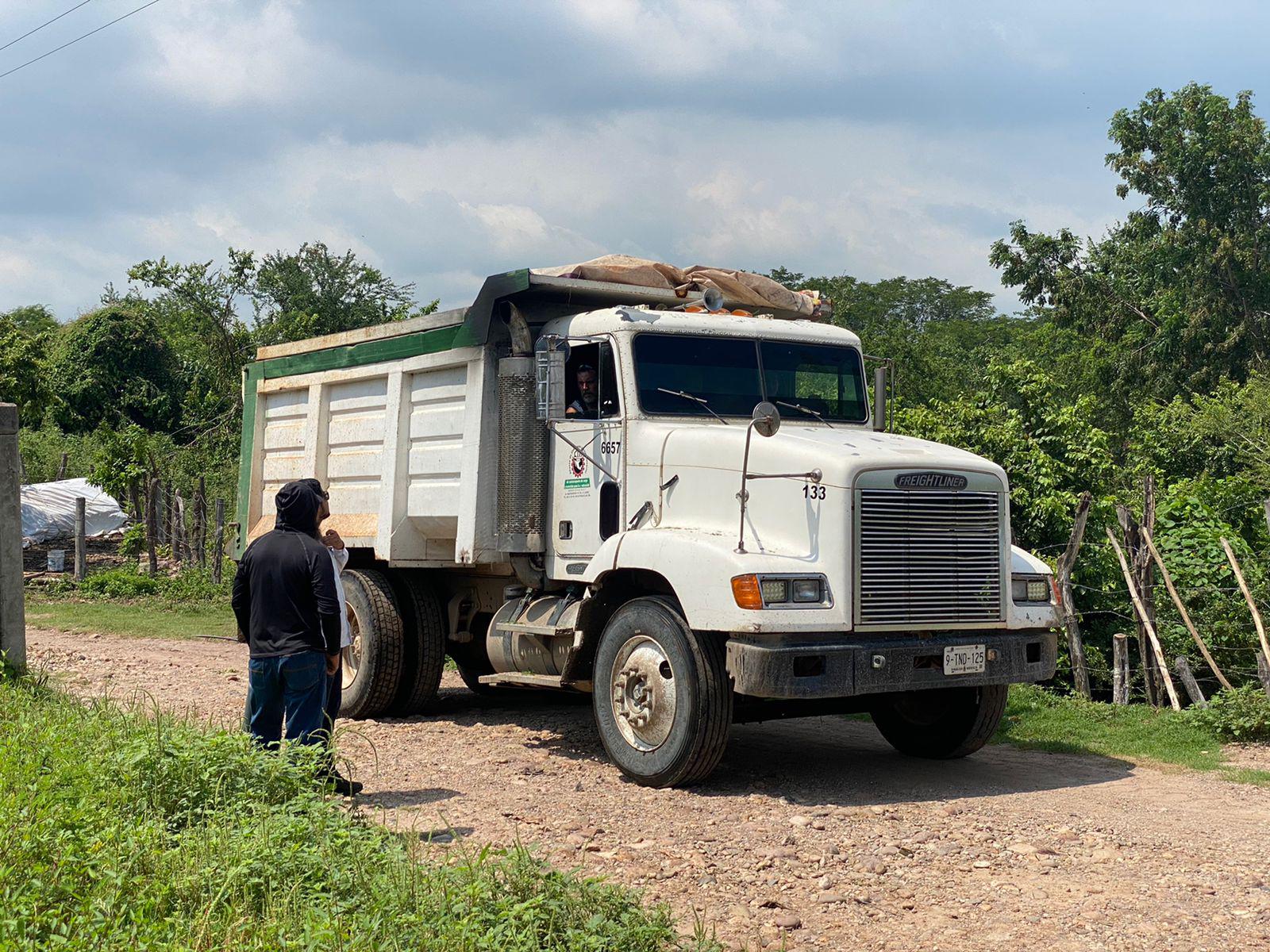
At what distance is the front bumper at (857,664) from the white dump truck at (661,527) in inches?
0.6

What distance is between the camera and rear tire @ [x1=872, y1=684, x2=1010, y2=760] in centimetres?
823

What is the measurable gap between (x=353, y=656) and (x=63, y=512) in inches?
606

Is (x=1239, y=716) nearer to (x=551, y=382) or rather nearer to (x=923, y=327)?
(x=551, y=382)

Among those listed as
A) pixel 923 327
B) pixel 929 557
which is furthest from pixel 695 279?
pixel 923 327

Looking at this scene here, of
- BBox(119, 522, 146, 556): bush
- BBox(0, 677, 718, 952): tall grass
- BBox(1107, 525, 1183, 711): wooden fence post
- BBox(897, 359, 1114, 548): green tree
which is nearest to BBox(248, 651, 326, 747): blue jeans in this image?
BBox(0, 677, 718, 952): tall grass

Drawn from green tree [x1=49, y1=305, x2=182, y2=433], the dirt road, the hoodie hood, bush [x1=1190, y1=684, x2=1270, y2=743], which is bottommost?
the dirt road

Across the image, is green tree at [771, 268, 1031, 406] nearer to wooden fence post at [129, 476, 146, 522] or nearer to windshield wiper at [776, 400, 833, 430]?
windshield wiper at [776, 400, 833, 430]

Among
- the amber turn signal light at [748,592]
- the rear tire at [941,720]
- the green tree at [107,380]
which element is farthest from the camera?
the green tree at [107,380]

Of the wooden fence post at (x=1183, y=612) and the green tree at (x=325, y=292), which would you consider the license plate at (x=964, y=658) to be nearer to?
the wooden fence post at (x=1183, y=612)

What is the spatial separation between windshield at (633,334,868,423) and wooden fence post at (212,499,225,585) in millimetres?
12949

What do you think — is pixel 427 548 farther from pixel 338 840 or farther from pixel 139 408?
pixel 139 408

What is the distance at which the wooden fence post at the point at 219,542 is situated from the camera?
20.0 m

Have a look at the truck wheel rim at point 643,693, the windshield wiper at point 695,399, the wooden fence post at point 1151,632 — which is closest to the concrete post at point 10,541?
the truck wheel rim at point 643,693

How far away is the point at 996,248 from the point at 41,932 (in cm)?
2616
